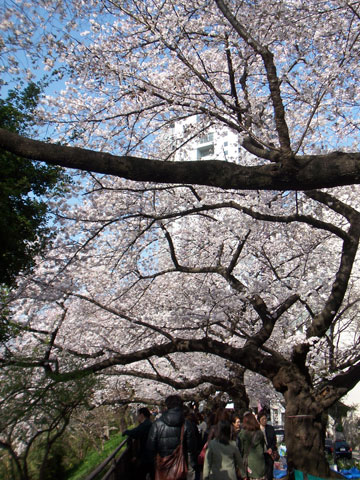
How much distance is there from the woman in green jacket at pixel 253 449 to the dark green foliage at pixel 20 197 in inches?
153

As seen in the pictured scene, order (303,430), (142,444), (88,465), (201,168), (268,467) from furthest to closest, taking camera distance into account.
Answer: (88,465), (303,430), (268,467), (142,444), (201,168)

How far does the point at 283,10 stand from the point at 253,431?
5.94 metres

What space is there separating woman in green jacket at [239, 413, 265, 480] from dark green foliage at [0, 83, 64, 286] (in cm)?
388

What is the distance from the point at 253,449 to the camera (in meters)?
6.54

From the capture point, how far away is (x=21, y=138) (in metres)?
3.89

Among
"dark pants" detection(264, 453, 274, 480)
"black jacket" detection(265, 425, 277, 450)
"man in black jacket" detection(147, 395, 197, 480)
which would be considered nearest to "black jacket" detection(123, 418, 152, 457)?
"man in black jacket" detection(147, 395, 197, 480)

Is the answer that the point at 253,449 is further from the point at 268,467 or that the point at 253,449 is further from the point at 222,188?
the point at 222,188

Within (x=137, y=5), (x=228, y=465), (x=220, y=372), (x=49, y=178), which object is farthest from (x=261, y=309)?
(x=220, y=372)

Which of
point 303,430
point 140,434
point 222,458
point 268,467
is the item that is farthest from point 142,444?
point 303,430

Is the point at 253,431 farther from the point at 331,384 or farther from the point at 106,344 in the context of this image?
the point at 106,344

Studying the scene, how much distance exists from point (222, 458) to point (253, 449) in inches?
48.5

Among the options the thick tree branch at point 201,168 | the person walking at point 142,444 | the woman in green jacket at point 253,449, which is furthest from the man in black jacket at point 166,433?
the thick tree branch at point 201,168

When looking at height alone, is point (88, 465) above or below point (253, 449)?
above

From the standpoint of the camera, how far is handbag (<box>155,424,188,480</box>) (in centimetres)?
546
